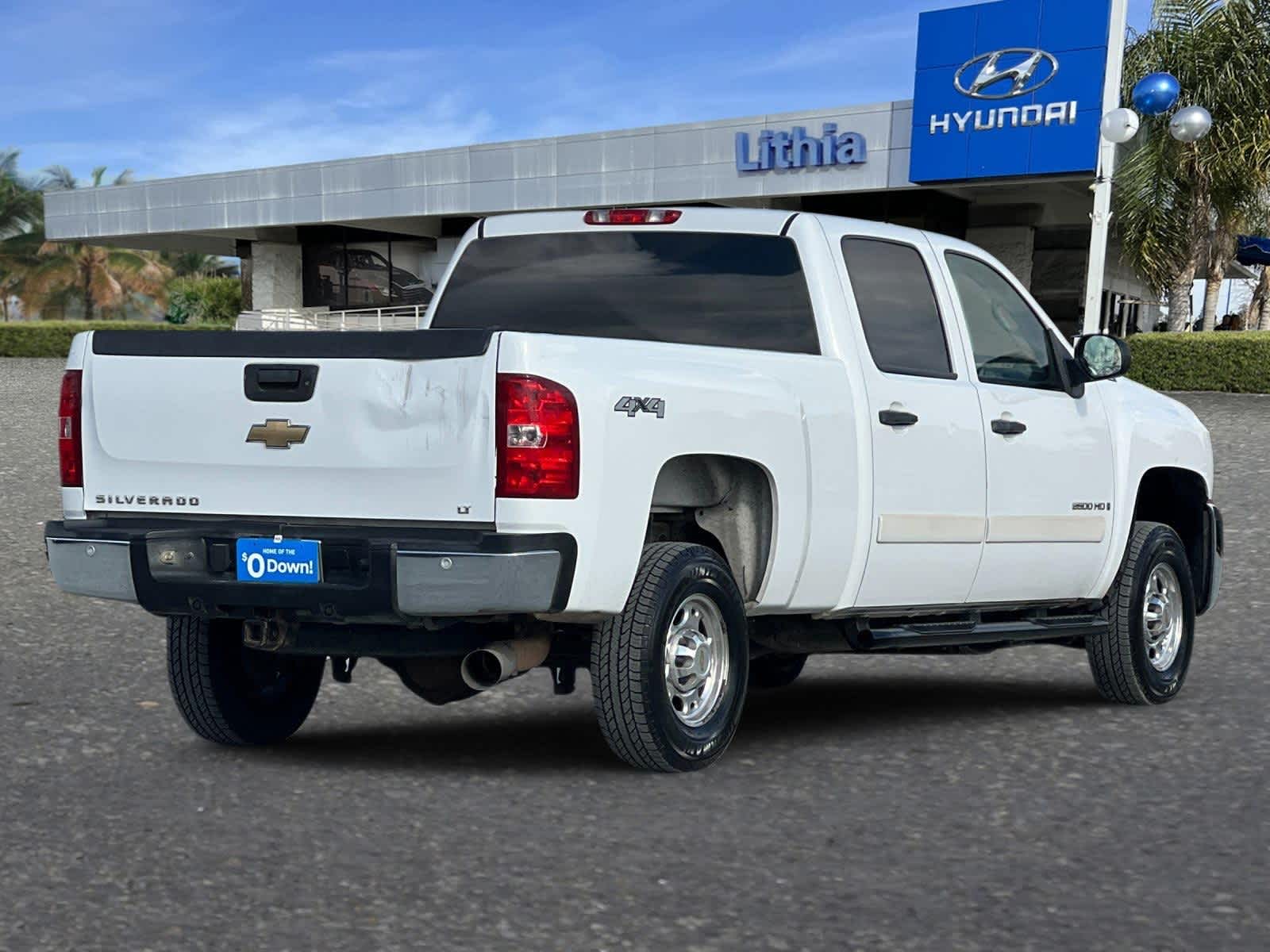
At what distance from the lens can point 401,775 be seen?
6.02 meters

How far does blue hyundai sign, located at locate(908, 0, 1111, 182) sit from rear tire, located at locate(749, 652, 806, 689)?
26259mm

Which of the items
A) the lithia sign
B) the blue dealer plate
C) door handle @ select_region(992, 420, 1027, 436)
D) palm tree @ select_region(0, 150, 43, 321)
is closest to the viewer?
the blue dealer plate

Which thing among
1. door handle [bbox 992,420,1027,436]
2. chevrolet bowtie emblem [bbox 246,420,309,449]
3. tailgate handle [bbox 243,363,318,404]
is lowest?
door handle [bbox 992,420,1027,436]

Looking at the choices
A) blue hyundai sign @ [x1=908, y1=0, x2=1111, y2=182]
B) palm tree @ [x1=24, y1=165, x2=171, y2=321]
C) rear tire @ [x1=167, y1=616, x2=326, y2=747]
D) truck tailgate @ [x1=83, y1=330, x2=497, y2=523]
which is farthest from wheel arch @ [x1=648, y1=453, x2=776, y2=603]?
palm tree @ [x1=24, y1=165, x2=171, y2=321]

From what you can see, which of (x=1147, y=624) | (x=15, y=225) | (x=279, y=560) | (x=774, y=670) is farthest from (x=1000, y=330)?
(x=15, y=225)

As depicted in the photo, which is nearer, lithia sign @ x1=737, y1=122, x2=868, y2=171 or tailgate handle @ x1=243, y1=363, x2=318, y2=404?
tailgate handle @ x1=243, y1=363, x2=318, y2=404

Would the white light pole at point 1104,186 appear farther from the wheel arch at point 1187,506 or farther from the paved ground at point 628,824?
the paved ground at point 628,824

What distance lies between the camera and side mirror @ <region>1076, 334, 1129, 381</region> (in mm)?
7453

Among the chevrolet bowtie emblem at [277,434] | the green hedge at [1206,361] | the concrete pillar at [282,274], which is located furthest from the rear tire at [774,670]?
the concrete pillar at [282,274]

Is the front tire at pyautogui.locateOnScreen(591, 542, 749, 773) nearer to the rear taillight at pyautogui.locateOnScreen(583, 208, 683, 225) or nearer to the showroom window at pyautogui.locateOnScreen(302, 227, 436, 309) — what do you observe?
the rear taillight at pyautogui.locateOnScreen(583, 208, 683, 225)

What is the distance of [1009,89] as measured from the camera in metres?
33.5

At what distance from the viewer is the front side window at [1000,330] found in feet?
23.9

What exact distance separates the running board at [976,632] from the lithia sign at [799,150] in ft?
96.9

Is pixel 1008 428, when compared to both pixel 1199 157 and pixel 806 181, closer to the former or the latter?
pixel 1199 157
